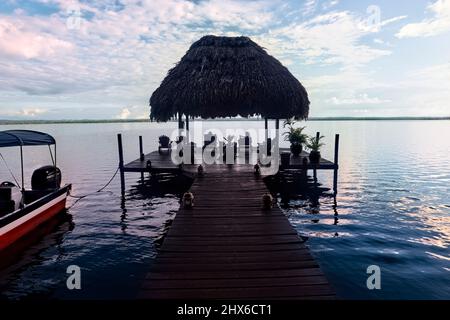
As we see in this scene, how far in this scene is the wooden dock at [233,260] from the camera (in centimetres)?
478

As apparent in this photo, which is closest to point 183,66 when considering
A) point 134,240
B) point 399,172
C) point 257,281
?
point 134,240

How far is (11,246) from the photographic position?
9.75 m

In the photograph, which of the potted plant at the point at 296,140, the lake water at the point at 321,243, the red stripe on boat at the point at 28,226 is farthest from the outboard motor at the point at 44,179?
the potted plant at the point at 296,140

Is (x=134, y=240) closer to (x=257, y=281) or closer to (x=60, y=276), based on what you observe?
(x=60, y=276)

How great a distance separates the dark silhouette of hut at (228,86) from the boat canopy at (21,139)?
281 inches

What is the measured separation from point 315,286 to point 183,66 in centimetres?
1668

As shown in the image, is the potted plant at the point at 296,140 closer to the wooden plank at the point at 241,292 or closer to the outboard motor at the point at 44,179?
the outboard motor at the point at 44,179

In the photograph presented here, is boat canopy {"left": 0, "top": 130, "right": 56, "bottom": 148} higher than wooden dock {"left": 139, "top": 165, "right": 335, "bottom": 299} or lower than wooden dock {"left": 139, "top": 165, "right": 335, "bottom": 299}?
higher

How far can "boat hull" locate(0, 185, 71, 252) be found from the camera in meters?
9.40

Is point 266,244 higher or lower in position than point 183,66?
lower

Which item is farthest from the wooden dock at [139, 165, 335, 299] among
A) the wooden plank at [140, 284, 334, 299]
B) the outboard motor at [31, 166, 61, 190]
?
the outboard motor at [31, 166, 61, 190]

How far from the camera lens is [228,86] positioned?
1678 centimetres

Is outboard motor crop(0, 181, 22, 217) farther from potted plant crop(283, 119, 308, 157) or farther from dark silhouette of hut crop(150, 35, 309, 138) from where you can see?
potted plant crop(283, 119, 308, 157)
